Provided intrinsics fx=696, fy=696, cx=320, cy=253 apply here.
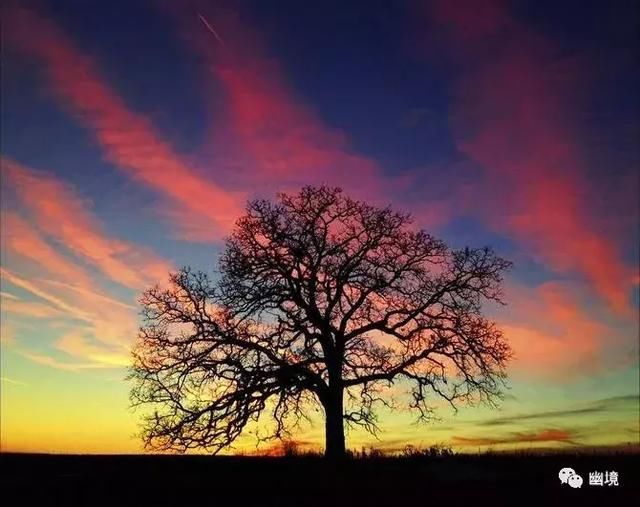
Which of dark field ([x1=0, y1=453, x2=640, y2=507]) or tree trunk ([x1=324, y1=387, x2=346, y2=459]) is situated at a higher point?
tree trunk ([x1=324, y1=387, x2=346, y2=459])

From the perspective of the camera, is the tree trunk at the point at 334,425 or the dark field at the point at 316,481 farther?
the tree trunk at the point at 334,425

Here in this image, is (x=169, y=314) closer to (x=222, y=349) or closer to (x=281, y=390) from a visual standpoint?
(x=222, y=349)

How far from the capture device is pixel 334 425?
2525cm

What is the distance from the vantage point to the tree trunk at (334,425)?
24.8 meters

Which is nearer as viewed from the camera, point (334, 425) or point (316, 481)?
point (316, 481)

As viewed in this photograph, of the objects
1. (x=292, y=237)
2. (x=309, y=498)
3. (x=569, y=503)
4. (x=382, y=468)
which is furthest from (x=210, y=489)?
(x=292, y=237)

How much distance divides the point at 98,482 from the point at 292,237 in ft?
37.4

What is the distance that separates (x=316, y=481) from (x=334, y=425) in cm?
625

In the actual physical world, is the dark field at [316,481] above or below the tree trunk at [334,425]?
below

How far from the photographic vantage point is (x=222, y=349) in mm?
25344

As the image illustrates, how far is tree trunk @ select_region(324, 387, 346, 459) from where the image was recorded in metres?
24.8

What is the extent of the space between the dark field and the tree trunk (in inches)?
Result: 60.9

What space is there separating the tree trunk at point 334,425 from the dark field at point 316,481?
155cm

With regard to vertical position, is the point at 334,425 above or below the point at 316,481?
above
